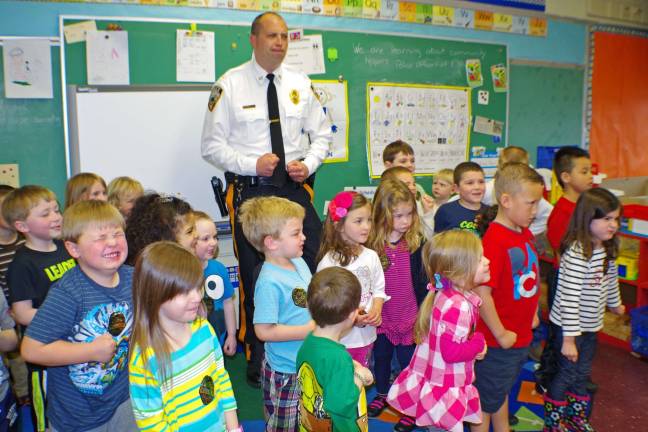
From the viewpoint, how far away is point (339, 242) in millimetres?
2508

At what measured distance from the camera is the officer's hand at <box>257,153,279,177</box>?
299cm

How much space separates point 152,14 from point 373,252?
231cm

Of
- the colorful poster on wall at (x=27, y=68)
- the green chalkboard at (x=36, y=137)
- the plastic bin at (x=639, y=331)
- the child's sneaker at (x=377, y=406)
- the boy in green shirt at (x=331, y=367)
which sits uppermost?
the colorful poster on wall at (x=27, y=68)

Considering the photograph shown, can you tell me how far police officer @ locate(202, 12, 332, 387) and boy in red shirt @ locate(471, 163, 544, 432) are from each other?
1.14 metres

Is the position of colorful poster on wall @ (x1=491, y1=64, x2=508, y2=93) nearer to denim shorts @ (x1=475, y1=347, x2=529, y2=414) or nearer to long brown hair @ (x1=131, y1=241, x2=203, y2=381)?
denim shorts @ (x1=475, y1=347, x2=529, y2=414)

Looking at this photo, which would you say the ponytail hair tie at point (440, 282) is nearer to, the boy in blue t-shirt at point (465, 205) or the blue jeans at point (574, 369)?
the blue jeans at point (574, 369)

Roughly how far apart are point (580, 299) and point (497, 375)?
547 millimetres

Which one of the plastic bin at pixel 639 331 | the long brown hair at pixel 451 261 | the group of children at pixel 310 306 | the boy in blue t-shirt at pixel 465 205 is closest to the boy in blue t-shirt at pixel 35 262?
the group of children at pixel 310 306

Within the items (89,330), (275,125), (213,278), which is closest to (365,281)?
(213,278)

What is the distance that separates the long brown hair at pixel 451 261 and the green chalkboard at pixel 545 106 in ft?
12.0

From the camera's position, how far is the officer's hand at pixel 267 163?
2.99 m

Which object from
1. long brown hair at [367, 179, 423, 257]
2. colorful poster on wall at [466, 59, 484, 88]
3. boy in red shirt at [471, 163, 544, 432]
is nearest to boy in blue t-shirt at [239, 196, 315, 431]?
long brown hair at [367, 179, 423, 257]

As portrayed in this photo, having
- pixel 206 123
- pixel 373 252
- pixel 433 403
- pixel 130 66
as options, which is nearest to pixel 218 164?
pixel 206 123

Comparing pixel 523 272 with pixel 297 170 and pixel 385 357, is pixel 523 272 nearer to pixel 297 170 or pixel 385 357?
pixel 385 357
